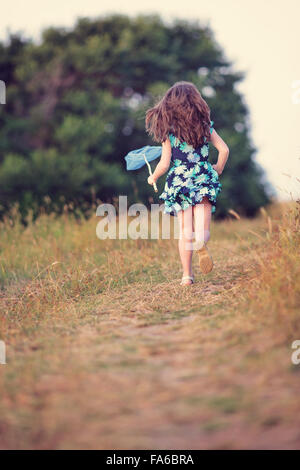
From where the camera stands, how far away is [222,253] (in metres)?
5.48

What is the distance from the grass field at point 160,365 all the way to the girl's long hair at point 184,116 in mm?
945

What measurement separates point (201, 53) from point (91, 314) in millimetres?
13779

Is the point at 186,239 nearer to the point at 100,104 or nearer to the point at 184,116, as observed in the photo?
the point at 184,116

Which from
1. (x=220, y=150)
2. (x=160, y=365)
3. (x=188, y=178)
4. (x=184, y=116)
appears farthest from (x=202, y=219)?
(x=160, y=365)

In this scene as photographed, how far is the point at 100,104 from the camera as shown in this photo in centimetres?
1330

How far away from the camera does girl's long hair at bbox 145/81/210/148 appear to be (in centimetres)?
394

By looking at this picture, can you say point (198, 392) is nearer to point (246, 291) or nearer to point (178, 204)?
point (246, 291)

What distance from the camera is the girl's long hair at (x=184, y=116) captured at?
155 inches

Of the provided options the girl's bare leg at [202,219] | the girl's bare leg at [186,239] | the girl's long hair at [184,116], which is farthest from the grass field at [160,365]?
the girl's long hair at [184,116]

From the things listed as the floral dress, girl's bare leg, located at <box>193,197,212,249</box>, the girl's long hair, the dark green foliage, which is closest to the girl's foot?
girl's bare leg, located at <box>193,197,212,249</box>

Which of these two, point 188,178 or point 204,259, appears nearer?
point 204,259

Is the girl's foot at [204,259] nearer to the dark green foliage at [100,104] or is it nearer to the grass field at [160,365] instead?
the grass field at [160,365]

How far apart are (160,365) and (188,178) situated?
2174mm

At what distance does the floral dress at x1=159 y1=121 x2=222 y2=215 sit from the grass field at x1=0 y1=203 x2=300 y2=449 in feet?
2.15
